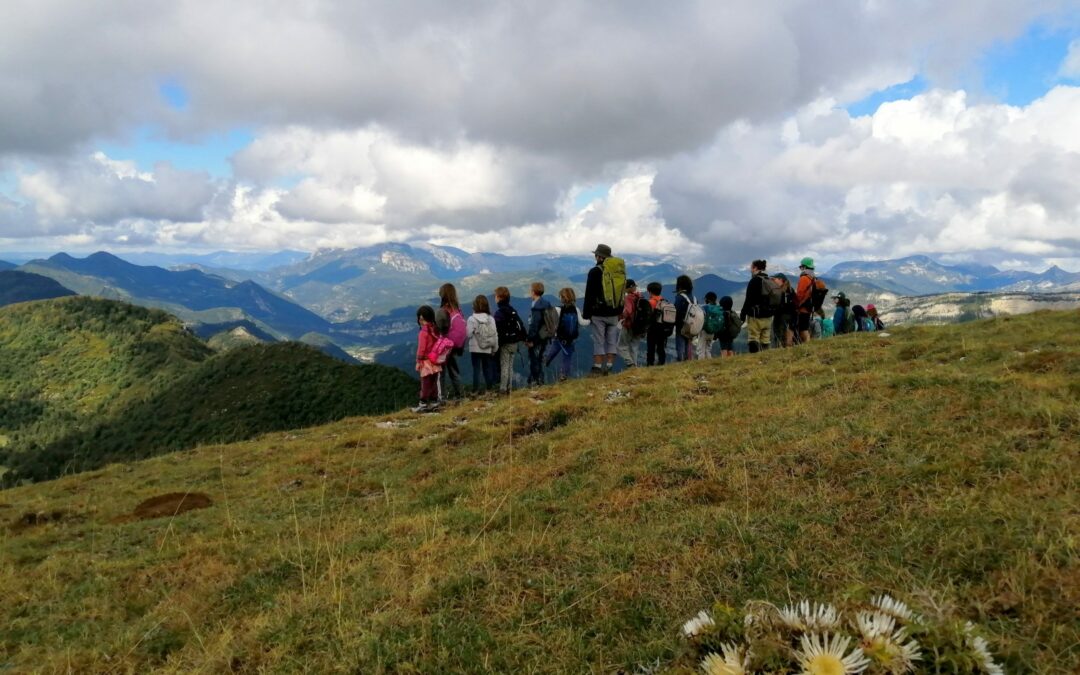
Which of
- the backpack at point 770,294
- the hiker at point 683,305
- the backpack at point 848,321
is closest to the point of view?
the backpack at point 770,294

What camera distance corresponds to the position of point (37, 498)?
13031 mm

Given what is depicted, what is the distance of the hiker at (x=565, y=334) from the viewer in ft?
→ 59.1

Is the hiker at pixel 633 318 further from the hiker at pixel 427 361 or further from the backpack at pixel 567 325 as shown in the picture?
the hiker at pixel 427 361

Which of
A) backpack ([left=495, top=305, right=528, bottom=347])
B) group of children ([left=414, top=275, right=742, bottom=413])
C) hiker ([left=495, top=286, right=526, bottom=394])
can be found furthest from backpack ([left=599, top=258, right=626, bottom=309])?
backpack ([left=495, top=305, right=528, bottom=347])

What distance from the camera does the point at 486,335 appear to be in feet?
55.9

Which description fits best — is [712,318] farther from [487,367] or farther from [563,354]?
[487,367]

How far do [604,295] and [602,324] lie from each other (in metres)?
1.01

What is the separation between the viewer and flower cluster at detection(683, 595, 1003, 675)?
7.76ft

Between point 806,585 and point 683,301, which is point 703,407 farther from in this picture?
point 683,301

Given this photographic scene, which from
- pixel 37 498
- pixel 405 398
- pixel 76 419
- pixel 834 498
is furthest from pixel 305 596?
pixel 76 419

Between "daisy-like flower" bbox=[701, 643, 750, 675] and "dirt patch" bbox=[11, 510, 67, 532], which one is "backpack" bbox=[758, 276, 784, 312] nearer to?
"daisy-like flower" bbox=[701, 643, 750, 675]

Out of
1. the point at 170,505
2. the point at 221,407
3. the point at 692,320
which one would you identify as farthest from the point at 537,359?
the point at 221,407

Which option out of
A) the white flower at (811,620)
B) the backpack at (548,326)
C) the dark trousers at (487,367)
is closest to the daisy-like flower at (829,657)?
the white flower at (811,620)

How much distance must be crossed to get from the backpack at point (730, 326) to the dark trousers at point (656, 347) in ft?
7.75
